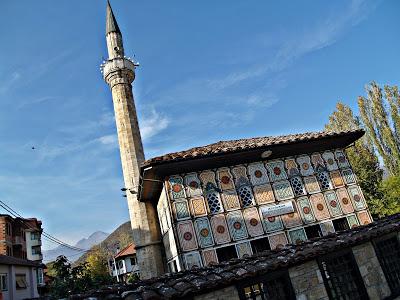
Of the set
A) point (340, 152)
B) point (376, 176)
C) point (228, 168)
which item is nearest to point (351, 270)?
point (228, 168)

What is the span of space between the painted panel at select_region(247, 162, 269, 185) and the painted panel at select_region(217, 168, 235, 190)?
825 millimetres

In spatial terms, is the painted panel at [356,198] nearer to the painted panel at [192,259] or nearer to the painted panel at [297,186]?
the painted panel at [297,186]

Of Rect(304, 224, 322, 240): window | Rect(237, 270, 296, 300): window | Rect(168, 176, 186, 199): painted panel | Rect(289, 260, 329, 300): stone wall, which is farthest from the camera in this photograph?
Rect(304, 224, 322, 240): window

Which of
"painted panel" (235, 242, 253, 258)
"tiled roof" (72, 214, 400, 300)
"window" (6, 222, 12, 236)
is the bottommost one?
"tiled roof" (72, 214, 400, 300)

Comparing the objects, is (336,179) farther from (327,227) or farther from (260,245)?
(260,245)

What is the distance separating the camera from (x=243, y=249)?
34.1 feet

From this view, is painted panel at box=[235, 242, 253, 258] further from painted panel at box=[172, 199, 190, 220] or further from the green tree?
the green tree

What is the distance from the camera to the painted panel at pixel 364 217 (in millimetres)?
12164

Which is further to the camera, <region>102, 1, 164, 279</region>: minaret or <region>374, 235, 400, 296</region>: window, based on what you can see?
<region>102, 1, 164, 279</region>: minaret

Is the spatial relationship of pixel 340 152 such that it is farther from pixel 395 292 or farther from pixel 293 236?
pixel 395 292

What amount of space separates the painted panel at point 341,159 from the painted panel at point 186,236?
6.99 metres

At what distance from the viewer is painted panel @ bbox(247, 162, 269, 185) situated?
37.7ft

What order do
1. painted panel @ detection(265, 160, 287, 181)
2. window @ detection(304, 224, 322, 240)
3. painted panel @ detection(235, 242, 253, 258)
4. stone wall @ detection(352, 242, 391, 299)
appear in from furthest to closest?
painted panel @ detection(265, 160, 287, 181)
window @ detection(304, 224, 322, 240)
painted panel @ detection(235, 242, 253, 258)
stone wall @ detection(352, 242, 391, 299)

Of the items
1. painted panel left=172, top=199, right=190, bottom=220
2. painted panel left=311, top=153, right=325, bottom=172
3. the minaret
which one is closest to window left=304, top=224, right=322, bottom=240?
painted panel left=311, top=153, right=325, bottom=172
